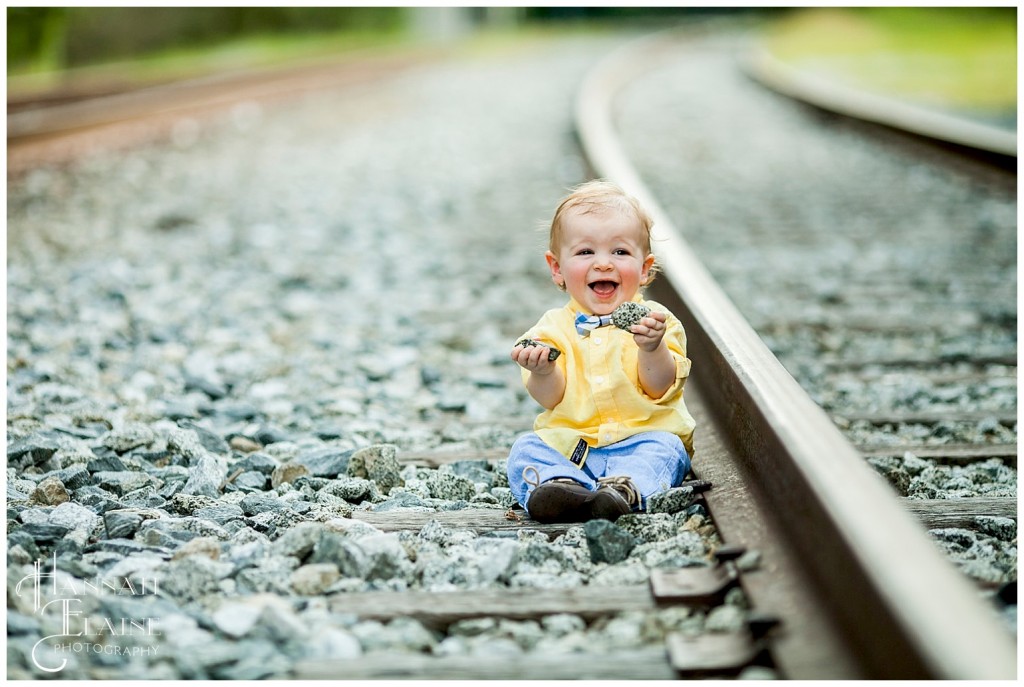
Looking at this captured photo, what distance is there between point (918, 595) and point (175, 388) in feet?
9.62

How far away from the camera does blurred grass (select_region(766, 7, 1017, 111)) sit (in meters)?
16.0

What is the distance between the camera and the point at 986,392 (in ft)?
12.1

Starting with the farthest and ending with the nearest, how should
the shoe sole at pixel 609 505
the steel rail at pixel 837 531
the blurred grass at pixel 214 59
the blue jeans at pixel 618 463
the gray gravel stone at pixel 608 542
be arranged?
1. the blurred grass at pixel 214 59
2. the blue jeans at pixel 618 463
3. the shoe sole at pixel 609 505
4. the gray gravel stone at pixel 608 542
5. the steel rail at pixel 837 531

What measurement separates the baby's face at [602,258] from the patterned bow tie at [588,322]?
17 mm

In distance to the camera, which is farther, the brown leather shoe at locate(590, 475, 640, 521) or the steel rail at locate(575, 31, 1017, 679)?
the brown leather shoe at locate(590, 475, 640, 521)

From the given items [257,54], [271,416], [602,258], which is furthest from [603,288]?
Answer: [257,54]

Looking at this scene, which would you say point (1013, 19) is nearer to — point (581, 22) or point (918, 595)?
point (581, 22)

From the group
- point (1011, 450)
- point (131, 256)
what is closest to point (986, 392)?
point (1011, 450)

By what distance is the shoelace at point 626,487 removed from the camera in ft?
8.08

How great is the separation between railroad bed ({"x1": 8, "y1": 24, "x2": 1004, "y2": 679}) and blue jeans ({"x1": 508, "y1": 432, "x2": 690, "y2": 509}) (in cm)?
8

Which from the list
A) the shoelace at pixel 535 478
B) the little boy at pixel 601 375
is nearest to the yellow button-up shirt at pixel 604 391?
the little boy at pixel 601 375

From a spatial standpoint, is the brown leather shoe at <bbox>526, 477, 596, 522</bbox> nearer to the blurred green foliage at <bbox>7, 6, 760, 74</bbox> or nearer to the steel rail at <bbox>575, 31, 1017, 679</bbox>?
the steel rail at <bbox>575, 31, 1017, 679</bbox>

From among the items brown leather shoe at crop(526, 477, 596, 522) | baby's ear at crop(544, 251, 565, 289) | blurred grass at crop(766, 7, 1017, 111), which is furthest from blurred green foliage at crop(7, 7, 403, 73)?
brown leather shoe at crop(526, 477, 596, 522)

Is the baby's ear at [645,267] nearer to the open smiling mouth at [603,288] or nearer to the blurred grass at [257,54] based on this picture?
the open smiling mouth at [603,288]
